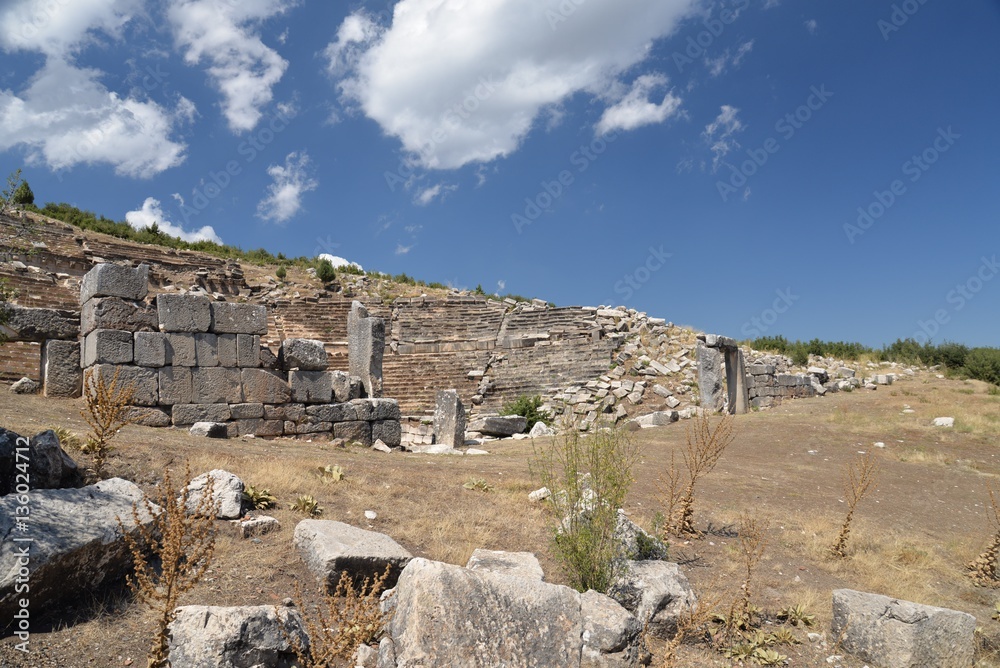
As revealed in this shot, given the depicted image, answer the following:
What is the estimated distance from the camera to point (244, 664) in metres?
4.00

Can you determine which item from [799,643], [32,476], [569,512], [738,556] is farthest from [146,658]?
[738,556]

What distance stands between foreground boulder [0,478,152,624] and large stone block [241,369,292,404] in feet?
25.7

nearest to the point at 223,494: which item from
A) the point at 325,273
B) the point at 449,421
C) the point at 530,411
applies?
the point at 449,421

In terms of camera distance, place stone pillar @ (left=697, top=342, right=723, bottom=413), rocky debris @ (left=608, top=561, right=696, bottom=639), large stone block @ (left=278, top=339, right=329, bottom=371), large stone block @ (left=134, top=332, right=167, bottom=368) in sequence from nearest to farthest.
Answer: rocky debris @ (left=608, top=561, right=696, bottom=639) < large stone block @ (left=134, top=332, right=167, bottom=368) < large stone block @ (left=278, top=339, right=329, bottom=371) < stone pillar @ (left=697, top=342, right=723, bottom=413)

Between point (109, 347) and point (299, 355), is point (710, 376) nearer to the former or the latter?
point (299, 355)

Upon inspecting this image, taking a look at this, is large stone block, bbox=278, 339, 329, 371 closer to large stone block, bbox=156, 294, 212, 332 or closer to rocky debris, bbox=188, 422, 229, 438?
large stone block, bbox=156, 294, 212, 332

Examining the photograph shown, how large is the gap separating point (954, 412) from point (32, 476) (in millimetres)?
21518

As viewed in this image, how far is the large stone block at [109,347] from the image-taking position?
37.5 feet

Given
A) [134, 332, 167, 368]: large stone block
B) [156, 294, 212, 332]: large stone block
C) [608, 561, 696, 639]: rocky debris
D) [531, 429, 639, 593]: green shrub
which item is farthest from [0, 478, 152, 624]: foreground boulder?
[156, 294, 212, 332]: large stone block

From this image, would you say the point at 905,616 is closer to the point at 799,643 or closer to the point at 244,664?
the point at 799,643

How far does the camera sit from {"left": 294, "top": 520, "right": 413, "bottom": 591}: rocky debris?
5.34 metres

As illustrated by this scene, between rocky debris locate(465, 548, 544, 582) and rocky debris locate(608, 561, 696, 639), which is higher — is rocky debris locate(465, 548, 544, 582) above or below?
above

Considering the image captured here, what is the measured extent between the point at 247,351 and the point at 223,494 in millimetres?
6909

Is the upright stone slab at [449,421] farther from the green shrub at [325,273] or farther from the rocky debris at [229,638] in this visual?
the green shrub at [325,273]
